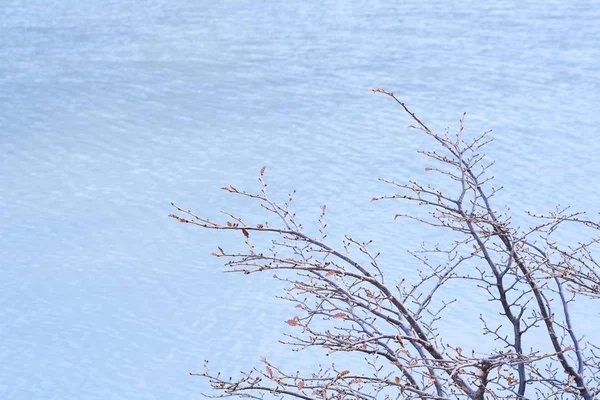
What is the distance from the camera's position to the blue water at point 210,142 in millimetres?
3943

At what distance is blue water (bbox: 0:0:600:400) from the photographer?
3.94m

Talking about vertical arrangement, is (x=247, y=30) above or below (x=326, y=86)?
above

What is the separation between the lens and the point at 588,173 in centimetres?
500

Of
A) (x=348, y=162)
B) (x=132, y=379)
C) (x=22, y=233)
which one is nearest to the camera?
(x=132, y=379)

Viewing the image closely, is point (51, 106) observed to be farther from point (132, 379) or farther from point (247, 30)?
point (132, 379)

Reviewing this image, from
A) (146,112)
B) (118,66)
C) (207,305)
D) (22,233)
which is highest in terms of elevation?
(118,66)

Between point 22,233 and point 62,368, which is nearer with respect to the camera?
point 62,368

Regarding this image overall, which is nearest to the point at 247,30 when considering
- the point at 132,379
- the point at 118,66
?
the point at 118,66

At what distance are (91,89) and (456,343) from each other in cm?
402

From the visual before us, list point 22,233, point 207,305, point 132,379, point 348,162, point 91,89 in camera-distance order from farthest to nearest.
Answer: point 91,89 < point 348,162 < point 22,233 < point 207,305 < point 132,379

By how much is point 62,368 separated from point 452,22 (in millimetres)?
4970

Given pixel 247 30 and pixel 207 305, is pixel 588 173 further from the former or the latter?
pixel 247 30

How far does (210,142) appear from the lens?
224 inches

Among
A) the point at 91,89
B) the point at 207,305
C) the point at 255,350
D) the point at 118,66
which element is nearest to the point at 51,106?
the point at 91,89
